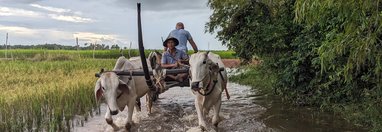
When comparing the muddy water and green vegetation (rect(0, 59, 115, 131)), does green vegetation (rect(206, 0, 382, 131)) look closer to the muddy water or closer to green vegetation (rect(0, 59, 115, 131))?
the muddy water

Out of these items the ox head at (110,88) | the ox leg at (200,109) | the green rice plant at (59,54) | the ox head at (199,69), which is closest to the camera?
the ox head at (199,69)

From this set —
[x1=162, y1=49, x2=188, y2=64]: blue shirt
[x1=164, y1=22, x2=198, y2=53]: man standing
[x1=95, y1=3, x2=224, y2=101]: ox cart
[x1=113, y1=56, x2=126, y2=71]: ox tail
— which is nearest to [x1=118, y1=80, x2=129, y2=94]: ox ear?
[x1=95, y1=3, x2=224, y2=101]: ox cart

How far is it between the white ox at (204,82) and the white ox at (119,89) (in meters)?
1.07

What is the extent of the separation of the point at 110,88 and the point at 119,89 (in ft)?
0.81

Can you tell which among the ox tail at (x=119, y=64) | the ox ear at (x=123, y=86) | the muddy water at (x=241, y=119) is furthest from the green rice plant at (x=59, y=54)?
the ox ear at (x=123, y=86)

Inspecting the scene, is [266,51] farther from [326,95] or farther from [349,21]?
[349,21]

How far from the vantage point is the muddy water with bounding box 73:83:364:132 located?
285 inches

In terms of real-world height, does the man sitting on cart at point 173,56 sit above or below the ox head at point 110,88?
above

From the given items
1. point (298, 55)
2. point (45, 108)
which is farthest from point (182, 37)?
point (45, 108)

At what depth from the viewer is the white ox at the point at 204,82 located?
5.82 m

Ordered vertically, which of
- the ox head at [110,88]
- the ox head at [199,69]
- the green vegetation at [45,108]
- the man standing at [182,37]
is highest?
the man standing at [182,37]

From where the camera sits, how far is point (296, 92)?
9188mm

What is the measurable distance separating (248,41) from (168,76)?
120 inches

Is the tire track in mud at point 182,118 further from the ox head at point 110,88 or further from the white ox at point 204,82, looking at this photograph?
the ox head at point 110,88
